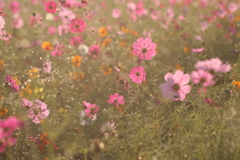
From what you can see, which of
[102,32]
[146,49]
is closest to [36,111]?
[146,49]

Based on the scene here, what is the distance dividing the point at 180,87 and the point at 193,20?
258 centimetres

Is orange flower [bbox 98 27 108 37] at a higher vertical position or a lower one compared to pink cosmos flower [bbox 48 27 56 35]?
higher

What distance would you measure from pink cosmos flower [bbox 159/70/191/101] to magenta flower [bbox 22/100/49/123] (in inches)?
24.6

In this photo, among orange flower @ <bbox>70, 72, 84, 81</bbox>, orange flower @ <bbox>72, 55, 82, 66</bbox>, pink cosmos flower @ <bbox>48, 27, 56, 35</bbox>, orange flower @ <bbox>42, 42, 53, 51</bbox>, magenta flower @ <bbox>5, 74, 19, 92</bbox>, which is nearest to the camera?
magenta flower @ <bbox>5, 74, 19, 92</bbox>

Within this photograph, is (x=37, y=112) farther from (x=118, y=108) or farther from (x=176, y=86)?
(x=176, y=86)

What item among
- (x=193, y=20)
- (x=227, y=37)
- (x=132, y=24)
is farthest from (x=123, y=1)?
(x=227, y=37)

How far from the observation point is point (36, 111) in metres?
1.45

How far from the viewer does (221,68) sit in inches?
41.3

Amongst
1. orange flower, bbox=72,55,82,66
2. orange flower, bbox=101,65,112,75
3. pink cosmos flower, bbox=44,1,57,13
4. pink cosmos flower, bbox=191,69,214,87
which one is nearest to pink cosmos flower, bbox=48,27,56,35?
orange flower, bbox=72,55,82,66

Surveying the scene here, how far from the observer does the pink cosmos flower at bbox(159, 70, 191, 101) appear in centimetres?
121

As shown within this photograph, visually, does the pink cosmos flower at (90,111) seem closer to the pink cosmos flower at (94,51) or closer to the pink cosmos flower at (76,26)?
the pink cosmos flower at (76,26)

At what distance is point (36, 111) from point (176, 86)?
71 centimetres

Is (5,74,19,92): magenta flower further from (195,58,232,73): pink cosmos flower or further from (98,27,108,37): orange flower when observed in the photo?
(98,27,108,37): orange flower

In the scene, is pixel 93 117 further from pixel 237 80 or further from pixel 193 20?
pixel 193 20
